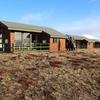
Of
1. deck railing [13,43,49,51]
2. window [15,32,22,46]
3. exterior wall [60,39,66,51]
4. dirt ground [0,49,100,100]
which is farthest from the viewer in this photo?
exterior wall [60,39,66,51]

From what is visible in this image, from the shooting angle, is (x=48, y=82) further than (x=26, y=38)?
No

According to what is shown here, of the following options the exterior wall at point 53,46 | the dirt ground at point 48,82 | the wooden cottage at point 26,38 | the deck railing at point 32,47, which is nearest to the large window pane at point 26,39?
the wooden cottage at point 26,38

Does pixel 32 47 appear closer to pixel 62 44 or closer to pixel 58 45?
pixel 58 45

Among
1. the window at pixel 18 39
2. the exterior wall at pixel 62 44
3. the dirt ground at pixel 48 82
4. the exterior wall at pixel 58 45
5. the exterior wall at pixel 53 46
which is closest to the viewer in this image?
the dirt ground at pixel 48 82

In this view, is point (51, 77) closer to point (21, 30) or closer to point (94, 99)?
point (94, 99)

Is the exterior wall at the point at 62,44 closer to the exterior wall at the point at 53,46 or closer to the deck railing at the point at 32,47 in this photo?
the exterior wall at the point at 53,46

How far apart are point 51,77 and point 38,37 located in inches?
959

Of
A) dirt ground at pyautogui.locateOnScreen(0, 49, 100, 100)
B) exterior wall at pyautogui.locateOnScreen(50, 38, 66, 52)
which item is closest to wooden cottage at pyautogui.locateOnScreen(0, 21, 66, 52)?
exterior wall at pyautogui.locateOnScreen(50, 38, 66, 52)

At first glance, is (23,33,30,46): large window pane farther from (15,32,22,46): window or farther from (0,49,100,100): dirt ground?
(0,49,100,100): dirt ground

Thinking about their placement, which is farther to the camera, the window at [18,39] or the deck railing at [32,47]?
the window at [18,39]

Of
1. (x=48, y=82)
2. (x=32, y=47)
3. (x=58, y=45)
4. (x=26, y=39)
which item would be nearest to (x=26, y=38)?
(x=26, y=39)

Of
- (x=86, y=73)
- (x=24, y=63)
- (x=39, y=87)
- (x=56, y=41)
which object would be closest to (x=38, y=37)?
(x=56, y=41)

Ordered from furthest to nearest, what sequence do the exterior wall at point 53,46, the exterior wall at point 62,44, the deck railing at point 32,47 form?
the exterior wall at point 62,44, the exterior wall at point 53,46, the deck railing at point 32,47

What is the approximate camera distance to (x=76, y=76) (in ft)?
53.1
